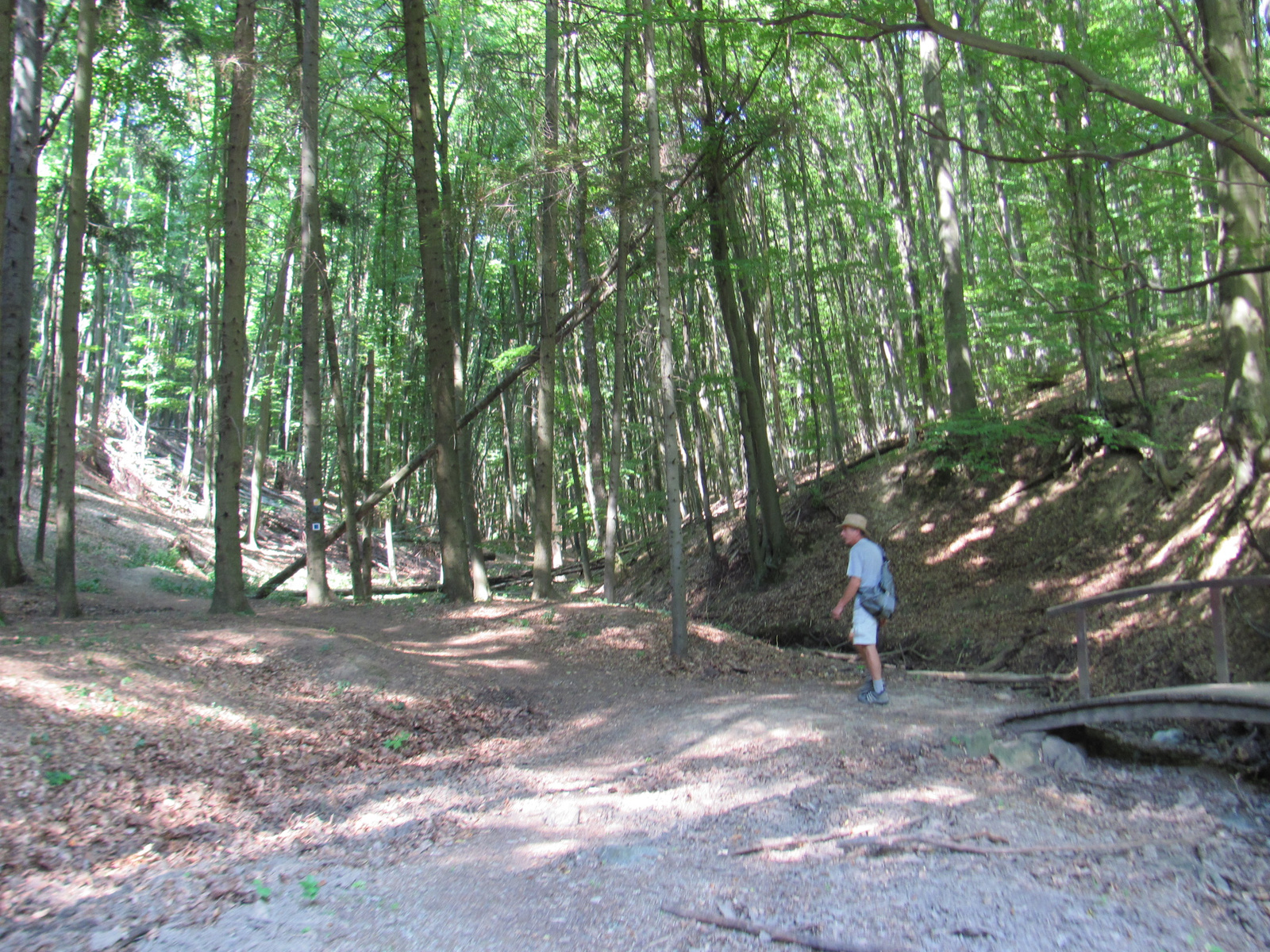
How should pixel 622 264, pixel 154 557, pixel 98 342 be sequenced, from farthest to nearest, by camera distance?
pixel 98 342
pixel 154 557
pixel 622 264

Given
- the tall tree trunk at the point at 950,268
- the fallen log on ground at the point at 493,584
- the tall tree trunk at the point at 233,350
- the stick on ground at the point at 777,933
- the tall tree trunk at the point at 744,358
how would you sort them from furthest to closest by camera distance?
the fallen log on ground at the point at 493,584 → the tall tree trunk at the point at 950,268 → the tall tree trunk at the point at 744,358 → the tall tree trunk at the point at 233,350 → the stick on ground at the point at 777,933

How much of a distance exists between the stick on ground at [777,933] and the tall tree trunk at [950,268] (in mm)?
11472

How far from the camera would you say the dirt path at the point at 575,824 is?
Result: 3.23 meters

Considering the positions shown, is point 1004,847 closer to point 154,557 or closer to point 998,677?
point 998,677

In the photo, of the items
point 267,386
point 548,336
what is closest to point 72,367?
point 548,336

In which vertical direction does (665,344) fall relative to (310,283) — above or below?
below

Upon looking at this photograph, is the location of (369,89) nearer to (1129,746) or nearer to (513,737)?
(513,737)

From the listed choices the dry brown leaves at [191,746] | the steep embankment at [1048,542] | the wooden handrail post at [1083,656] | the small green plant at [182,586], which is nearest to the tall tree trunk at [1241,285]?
the steep embankment at [1048,542]

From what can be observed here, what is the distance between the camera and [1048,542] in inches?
493

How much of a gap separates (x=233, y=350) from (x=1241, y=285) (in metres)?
11.5

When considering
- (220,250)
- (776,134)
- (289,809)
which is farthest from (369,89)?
(289,809)

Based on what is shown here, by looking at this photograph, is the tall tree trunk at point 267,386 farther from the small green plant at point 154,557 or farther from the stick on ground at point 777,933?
the stick on ground at point 777,933

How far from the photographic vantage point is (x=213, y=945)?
10.0ft

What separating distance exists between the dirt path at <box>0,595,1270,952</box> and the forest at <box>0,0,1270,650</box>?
3074 mm
